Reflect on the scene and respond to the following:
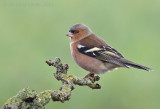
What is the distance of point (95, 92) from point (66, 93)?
4107 millimetres

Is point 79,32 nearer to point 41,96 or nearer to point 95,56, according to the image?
point 95,56

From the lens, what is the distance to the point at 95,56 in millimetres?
5023

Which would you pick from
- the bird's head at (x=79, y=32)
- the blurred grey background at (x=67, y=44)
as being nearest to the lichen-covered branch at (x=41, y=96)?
the bird's head at (x=79, y=32)

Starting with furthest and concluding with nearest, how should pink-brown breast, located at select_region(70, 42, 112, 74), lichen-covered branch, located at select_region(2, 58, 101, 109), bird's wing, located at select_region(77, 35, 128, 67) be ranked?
bird's wing, located at select_region(77, 35, 128, 67)
pink-brown breast, located at select_region(70, 42, 112, 74)
lichen-covered branch, located at select_region(2, 58, 101, 109)

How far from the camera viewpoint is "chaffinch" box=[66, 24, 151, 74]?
4.79m

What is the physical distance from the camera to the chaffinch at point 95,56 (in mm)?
4789

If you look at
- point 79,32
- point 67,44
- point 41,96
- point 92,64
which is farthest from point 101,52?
point 67,44

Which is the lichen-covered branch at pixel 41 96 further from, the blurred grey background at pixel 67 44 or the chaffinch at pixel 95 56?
the blurred grey background at pixel 67 44

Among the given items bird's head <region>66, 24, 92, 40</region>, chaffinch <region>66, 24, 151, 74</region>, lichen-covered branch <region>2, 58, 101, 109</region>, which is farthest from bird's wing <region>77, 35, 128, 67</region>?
lichen-covered branch <region>2, 58, 101, 109</region>

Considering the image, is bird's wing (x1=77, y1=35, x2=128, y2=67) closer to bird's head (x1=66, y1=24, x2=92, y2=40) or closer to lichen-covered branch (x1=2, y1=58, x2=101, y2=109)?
bird's head (x1=66, y1=24, x2=92, y2=40)

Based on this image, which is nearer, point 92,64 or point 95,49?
point 92,64

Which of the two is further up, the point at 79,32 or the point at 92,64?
the point at 79,32

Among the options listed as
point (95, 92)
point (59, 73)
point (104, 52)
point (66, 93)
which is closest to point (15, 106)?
point (66, 93)

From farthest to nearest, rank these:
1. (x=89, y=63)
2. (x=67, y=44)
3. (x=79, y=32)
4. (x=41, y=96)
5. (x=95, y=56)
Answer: (x=67, y=44) < (x=79, y=32) < (x=95, y=56) < (x=89, y=63) < (x=41, y=96)
